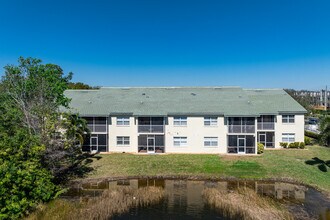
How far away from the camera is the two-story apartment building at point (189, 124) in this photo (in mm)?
37562

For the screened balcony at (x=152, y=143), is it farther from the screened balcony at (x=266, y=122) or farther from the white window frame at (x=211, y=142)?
the screened balcony at (x=266, y=122)

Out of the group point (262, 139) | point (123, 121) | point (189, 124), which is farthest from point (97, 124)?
point (262, 139)

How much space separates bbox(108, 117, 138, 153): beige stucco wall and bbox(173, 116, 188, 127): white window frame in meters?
5.72

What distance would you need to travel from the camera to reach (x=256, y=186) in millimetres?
26547

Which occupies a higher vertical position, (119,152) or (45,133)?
(45,133)

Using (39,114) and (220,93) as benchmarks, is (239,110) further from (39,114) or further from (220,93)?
(39,114)

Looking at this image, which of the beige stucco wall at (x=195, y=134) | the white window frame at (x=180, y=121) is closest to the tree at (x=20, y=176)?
the beige stucco wall at (x=195, y=134)

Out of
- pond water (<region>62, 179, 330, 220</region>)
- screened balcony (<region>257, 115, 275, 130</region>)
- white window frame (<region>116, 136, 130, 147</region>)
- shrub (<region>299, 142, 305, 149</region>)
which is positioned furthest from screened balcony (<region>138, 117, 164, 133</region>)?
shrub (<region>299, 142, 305, 149</region>)

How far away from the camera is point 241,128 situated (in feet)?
122

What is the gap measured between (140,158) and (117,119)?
23.4 ft

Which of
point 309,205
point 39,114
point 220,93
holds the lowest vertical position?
point 309,205

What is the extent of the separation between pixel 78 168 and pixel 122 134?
30.1ft

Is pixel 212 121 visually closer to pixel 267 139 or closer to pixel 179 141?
→ pixel 179 141

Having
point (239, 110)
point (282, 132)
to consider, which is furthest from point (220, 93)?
point (282, 132)
